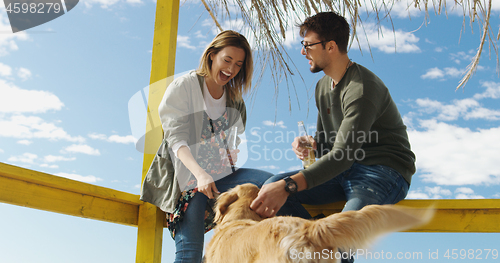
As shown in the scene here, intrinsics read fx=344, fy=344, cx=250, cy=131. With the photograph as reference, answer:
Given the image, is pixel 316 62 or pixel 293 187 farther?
pixel 316 62

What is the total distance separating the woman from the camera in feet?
5.38

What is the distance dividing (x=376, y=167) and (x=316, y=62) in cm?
59

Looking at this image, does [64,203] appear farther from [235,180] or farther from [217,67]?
[217,67]

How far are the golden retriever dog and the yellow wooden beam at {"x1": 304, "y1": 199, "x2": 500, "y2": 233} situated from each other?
70 centimetres

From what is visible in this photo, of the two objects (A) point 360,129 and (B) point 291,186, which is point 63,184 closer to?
(B) point 291,186

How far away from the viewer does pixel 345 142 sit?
1390 millimetres

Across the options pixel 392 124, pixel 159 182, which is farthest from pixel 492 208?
pixel 159 182

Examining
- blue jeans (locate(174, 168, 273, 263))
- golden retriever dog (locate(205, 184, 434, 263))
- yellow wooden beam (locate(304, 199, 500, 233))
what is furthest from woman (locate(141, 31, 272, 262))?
yellow wooden beam (locate(304, 199, 500, 233))

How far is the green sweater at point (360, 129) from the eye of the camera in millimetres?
1390

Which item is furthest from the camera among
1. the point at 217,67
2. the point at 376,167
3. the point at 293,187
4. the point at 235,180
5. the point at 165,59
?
the point at 165,59

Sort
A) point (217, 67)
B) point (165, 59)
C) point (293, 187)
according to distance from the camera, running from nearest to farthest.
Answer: point (293, 187) → point (217, 67) → point (165, 59)

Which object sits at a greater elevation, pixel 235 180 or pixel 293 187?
pixel 235 180

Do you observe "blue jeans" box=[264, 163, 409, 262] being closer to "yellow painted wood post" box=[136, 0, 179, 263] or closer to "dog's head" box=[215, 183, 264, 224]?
"dog's head" box=[215, 183, 264, 224]

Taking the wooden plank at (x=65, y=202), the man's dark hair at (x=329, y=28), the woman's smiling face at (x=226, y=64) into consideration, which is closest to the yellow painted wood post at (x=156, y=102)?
the wooden plank at (x=65, y=202)
